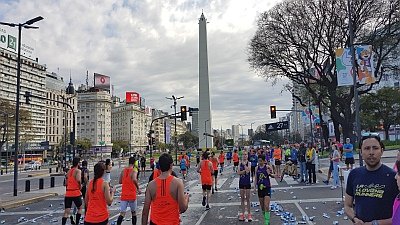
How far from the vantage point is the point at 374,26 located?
34969 millimetres

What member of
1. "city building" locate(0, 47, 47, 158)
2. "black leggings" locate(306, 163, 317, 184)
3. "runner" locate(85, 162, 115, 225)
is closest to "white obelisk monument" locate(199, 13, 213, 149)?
"black leggings" locate(306, 163, 317, 184)

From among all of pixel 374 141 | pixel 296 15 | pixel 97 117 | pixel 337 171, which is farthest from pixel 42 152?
pixel 374 141

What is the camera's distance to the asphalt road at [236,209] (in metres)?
10.7

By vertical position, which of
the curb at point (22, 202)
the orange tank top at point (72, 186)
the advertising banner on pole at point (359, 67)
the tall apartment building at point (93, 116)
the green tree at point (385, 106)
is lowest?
the curb at point (22, 202)

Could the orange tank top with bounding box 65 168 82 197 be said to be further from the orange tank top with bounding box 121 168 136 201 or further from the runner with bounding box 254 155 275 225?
the runner with bounding box 254 155 275 225

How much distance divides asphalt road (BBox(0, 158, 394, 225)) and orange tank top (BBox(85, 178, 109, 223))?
4.14 m

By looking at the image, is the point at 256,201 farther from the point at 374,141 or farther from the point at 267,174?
the point at 374,141

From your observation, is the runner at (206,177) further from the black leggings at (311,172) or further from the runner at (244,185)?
the black leggings at (311,172)

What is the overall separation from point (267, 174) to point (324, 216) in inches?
95.3

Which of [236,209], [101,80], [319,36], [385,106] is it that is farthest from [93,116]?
[236,209]

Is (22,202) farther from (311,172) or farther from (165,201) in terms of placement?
(165,201)

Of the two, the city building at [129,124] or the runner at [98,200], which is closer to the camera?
the runner at [98,200]

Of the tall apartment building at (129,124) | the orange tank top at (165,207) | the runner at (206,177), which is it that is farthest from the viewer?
the tall apartment building at (129,124)

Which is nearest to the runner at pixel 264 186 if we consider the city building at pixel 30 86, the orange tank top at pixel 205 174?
the orange tank top at pixel 205 174
